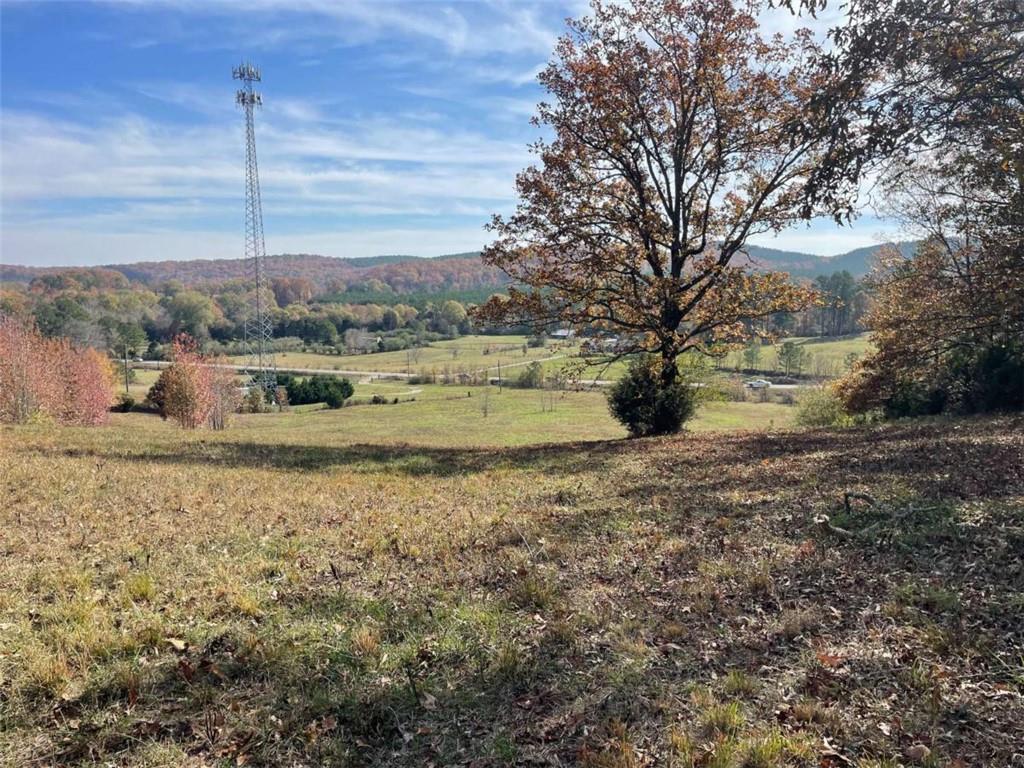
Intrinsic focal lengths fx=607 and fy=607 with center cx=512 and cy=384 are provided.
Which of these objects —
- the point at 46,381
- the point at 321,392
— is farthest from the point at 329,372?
the point at 46,381

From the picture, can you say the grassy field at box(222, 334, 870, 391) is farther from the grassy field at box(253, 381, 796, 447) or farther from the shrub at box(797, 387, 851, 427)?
the shrub at box(797, 387, 851, 427)

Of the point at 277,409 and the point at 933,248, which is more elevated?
the point at 933,248

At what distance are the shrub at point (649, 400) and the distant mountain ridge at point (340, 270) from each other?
96.6m

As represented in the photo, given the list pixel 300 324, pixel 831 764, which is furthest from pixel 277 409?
pixel 831 764

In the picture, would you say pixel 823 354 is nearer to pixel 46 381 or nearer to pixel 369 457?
pixel 369 457

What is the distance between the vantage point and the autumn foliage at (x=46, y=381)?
3089 cm

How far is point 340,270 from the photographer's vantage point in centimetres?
18175

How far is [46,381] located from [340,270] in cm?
15271

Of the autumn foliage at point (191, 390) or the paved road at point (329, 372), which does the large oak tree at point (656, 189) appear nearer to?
the autumn foliage at point (191, 390)

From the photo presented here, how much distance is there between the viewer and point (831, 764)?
2727mm

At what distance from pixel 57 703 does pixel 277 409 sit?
70.0 meters

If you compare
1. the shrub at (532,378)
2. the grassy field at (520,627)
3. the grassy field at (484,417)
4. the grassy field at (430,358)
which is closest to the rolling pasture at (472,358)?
the grassy field at (430,358)

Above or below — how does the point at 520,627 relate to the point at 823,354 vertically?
above

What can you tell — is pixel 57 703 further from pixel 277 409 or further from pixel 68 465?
pixel 277 409
